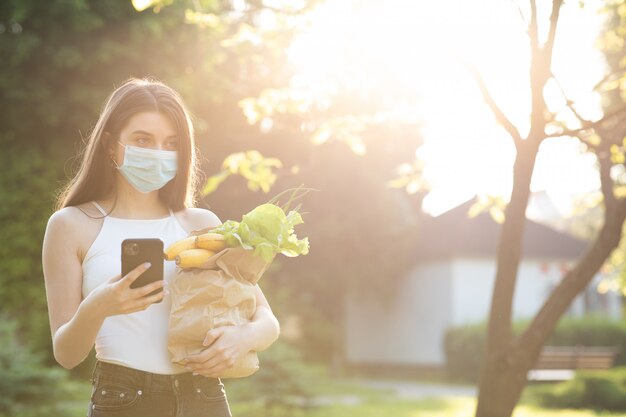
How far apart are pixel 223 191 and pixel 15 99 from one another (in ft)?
18.9

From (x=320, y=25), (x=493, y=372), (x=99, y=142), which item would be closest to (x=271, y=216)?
(x=99, y=142)

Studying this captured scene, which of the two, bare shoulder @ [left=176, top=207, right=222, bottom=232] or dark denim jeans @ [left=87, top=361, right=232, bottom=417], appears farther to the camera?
bare shoulder @ [left=176, top=207, right=222, bottom=232]

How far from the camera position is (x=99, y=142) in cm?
299

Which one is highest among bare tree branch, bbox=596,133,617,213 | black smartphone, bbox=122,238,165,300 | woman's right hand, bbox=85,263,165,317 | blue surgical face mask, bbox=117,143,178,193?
bare tree branch, bbox=596,133,617,213

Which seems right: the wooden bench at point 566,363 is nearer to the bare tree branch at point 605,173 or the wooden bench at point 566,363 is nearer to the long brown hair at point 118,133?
the bare tree branch at point 605,173

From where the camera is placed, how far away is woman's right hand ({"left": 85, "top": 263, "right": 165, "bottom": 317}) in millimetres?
2408

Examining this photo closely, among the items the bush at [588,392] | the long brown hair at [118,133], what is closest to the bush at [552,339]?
the bush at [588,392]

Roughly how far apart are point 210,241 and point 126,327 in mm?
423

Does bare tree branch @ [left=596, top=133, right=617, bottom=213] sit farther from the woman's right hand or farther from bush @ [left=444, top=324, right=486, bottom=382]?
bush @ [left=444, top=324, right=486, bottom=382]

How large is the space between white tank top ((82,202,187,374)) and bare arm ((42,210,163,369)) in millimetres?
56

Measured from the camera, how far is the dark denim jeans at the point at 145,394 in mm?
2723

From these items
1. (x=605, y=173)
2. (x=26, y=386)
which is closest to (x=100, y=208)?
(x=605, y=173)

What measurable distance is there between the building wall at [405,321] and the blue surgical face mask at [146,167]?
76.2 ft

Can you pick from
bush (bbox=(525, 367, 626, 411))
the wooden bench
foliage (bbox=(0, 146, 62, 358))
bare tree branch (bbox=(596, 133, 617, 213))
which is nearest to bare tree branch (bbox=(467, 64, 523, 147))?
bare tree branch (bbox=(596, 133, 617, 213))
